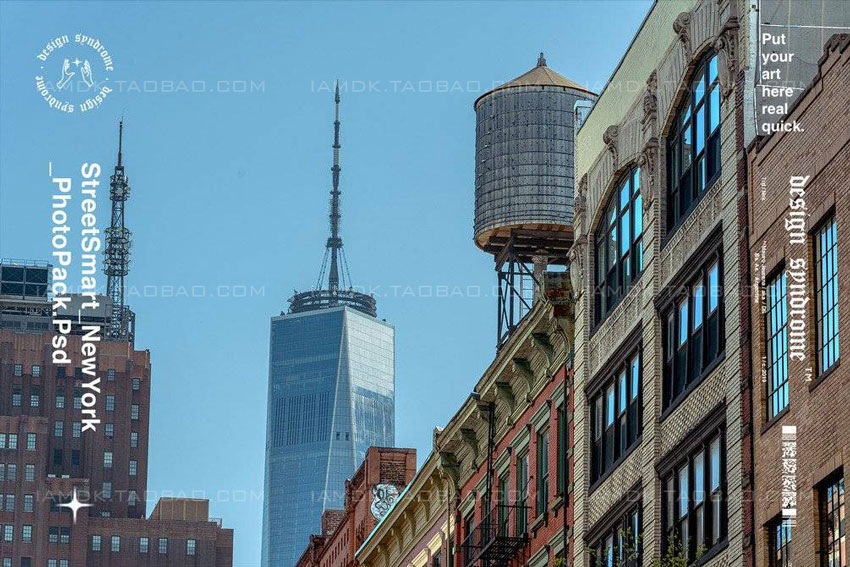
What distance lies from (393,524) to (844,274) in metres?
40.7

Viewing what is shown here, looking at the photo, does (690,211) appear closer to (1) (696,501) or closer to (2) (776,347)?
A: (1) (696,501)

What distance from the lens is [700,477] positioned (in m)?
37.9

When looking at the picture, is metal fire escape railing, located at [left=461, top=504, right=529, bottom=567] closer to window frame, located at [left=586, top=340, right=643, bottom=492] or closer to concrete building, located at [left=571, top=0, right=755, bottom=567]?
concrete building, located at [left=571, top=0, right=755, bottom=567]

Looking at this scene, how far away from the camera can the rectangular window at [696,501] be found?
36.8 metres

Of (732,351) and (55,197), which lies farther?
(55,197)

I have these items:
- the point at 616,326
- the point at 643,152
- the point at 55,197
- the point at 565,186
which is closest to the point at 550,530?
the point at 616,326

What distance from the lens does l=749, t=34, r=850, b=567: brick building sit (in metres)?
31.1

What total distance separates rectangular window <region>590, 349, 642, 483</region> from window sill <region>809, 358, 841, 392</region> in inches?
424

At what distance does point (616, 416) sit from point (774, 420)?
1113 centimetres

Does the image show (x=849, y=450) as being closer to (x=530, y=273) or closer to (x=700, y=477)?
(x=700, y=477)

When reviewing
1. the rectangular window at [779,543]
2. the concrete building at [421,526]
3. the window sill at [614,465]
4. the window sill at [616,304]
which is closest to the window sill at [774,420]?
the rectangular window at [779,543]

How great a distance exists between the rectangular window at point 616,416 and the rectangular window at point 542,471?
13.6 feet

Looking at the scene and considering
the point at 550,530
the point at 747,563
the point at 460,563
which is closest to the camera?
the point at 747,563

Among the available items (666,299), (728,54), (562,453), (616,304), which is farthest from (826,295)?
(562,453)
